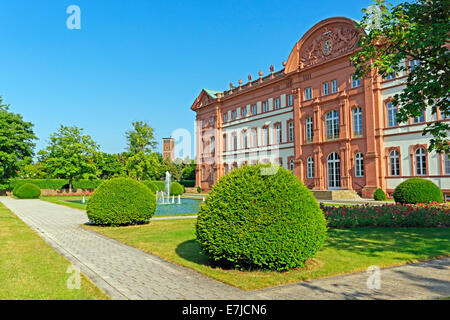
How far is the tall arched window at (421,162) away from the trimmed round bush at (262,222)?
78.6ft

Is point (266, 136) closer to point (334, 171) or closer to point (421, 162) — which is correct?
point (334, 171)

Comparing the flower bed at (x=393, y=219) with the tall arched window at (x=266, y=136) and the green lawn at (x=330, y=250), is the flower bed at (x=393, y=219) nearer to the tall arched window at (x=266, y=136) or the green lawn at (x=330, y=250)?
the green lawn at (x=330, y=250)

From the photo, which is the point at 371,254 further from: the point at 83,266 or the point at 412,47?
the point at 83,266

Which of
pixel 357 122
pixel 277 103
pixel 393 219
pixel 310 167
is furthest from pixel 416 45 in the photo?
pixel 277 103

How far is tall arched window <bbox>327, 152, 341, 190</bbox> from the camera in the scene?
32500 mm

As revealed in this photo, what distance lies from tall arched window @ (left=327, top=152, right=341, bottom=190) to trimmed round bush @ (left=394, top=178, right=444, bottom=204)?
1311 centimetres

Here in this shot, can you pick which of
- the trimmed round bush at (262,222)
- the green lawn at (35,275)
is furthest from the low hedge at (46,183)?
the trimmed round bush at (262,222)

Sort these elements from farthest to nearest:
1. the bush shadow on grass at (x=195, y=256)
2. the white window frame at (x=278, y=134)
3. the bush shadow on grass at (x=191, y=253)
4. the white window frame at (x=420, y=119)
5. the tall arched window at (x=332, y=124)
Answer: the white window frame at (x=278, y=134)
the tall arched window at (x=332, y=124)
the white window frame at (x=420, y=119)
the bush shadow on grass at (x=191, y=253)
the bush shadow on grass at (x=195, y=256)

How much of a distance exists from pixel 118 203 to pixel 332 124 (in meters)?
25.1

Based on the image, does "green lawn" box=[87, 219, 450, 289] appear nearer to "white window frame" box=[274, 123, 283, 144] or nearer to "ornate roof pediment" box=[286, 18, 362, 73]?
"ornate roof pediment" box=[286, 18, 362, 73]

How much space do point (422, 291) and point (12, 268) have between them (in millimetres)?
7389

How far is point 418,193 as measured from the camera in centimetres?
1859

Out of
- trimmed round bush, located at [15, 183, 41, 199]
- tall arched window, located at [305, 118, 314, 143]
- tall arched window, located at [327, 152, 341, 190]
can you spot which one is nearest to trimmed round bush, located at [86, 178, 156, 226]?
tall arched window, located at [327, 152, 341, 190]

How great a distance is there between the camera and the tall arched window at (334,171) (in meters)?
32.5
